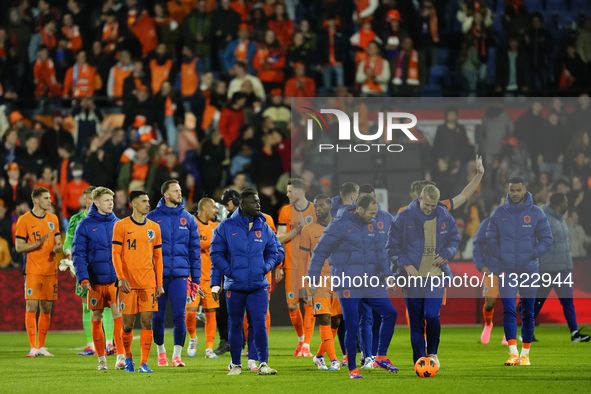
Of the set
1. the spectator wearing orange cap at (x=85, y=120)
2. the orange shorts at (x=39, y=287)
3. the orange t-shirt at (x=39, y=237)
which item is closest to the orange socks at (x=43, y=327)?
the orange shorts at (x=39, y=287)

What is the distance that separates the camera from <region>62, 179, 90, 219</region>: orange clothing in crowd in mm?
18438

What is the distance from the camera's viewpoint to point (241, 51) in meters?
20.8

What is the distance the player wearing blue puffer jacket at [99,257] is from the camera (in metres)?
10.9

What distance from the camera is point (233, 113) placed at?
19.3 meters

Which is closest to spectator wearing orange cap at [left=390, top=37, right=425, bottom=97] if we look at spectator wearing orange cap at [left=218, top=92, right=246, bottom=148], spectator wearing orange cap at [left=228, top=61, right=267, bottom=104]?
spectator wearing orange cap at [left=228, top=61, right=267, bottom=104]

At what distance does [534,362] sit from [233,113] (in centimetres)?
983

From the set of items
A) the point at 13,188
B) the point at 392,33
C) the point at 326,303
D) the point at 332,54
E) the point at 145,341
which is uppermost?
the point at 392,33

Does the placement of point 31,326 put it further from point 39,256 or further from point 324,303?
point 324,303

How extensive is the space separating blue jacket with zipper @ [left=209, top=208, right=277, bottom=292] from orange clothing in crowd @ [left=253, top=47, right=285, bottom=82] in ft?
35.8

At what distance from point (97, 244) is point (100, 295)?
63 cm

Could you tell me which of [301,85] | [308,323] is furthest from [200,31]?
[308,323]

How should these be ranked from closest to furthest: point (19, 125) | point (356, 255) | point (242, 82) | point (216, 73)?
point (356, 255) → point (242, 82) → point (19, 125) → point (216, 73)

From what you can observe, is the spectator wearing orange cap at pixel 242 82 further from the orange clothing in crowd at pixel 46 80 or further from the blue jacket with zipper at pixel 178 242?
the blue jacket with zipper at pixel 178 242

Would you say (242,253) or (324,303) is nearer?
(242,253)
